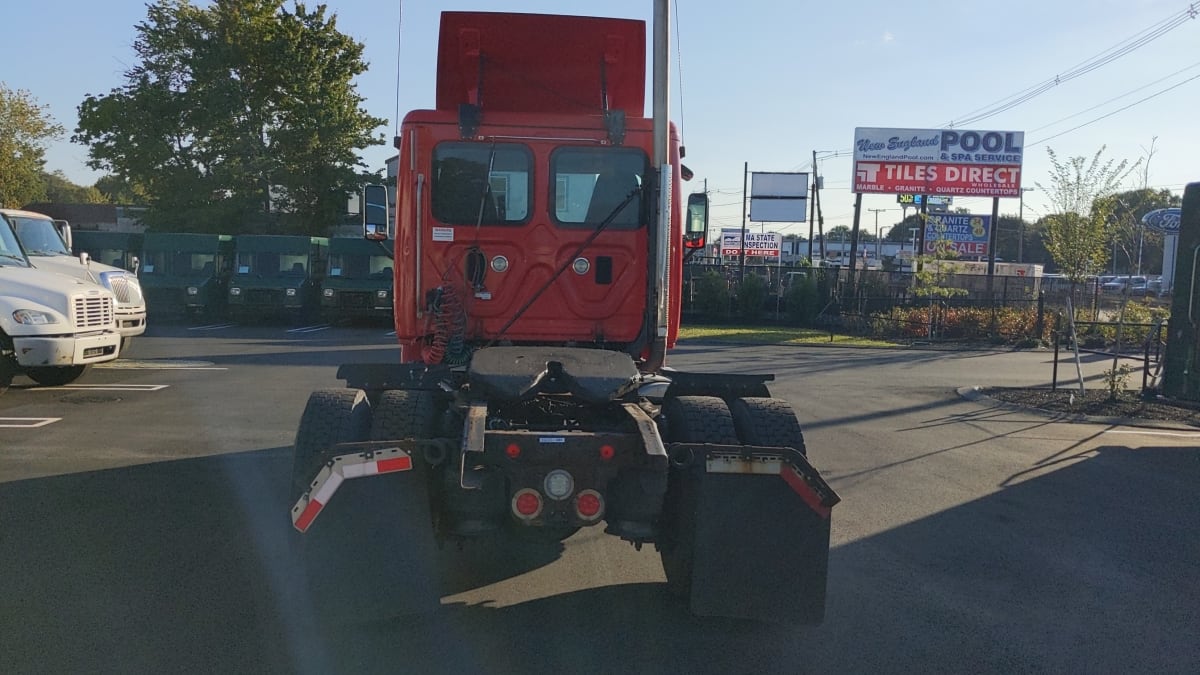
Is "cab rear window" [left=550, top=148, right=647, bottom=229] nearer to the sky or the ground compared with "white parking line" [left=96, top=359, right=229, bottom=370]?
nearer to the sky

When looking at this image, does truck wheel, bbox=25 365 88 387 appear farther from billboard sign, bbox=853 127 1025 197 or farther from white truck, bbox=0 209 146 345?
billboard sign, bbox=853 127 1025 197

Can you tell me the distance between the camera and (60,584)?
218 inches

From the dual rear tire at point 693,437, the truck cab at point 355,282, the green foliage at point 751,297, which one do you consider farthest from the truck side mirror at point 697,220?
the green foliage at point 751,297

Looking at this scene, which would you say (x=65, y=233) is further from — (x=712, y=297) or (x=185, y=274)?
(x=712, y=297)

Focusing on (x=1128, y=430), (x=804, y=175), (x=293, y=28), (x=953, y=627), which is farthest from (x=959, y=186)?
(x=953, y=627)

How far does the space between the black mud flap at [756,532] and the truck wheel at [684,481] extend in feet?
0.21

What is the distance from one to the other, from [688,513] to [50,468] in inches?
254

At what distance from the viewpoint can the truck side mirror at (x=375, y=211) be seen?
7.21 meters

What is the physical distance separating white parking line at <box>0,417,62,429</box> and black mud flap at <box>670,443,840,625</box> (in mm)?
8789

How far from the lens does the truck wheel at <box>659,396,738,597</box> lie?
189 inches

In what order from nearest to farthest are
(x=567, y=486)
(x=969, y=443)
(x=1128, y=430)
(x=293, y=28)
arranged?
(x=567, y=486), (x=969, y=443), (x=1128, y=430), (x=293, y=28)

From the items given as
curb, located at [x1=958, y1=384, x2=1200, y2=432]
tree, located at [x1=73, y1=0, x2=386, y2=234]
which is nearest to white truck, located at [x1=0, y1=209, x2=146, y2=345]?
curb, located at [x1=958, y1=384, x2=1200, y2=432]

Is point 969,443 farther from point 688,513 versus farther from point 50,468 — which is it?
point 50,468

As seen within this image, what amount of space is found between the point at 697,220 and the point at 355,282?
74.6 feet
